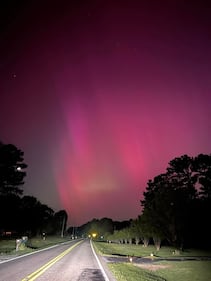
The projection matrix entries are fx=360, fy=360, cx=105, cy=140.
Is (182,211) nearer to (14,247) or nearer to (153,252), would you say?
(153,252)

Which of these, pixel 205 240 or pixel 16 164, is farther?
pixel 205 240

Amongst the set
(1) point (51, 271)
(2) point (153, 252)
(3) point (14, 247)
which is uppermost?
(3) point (14, 247)

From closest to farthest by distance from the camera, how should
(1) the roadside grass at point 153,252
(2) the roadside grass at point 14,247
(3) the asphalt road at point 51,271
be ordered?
1. (3) the asphalt road at point 51,271
2. (2) the roadside grass at point 14,247
3. (1) the roadside grass at point 153,252

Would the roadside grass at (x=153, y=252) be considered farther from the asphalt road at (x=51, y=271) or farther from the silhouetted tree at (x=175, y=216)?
the asphalt road at (x=51, y=271)

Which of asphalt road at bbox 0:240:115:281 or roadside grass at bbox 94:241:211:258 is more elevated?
roadside grass at bbox 94:241:211:258

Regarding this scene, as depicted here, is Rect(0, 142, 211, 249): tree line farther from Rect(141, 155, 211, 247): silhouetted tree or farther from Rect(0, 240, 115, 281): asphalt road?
Rect(0, 240, 115, 281): asphalt road

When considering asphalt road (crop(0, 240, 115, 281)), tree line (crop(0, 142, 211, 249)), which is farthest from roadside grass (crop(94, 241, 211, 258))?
asphalt road (crop(0, 240, 115, 281))

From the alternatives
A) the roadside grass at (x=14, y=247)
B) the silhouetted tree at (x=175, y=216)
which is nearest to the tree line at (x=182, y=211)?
the silhouetted tree at (x=175, y=216)

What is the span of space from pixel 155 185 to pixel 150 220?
1528 inches

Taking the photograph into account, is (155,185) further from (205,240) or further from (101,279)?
(101,279)

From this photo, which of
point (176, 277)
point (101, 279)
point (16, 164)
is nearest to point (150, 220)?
point (16, 164)

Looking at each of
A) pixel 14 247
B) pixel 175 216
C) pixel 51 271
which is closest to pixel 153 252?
pixel 175 216

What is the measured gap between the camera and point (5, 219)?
2547 inches

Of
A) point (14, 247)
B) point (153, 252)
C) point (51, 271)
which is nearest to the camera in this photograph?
A: point (51, 271)
